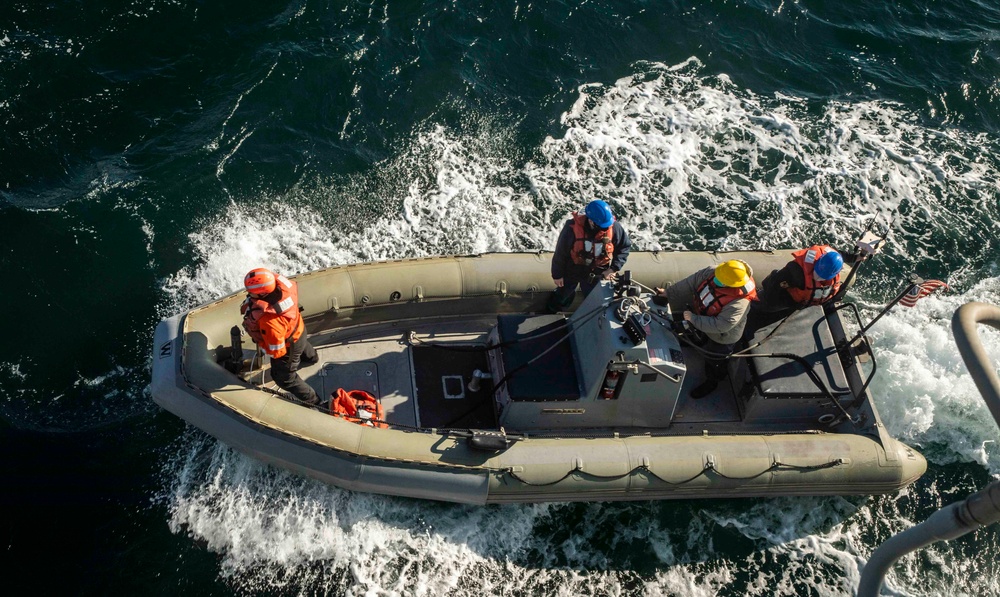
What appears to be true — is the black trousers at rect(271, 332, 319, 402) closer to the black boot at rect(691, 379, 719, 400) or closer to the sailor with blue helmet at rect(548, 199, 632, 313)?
the sailor with blue helmet at rect(548, 199, 632, 313)

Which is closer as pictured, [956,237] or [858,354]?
[858,354]

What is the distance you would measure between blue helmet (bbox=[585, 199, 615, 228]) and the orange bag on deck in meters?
2.73

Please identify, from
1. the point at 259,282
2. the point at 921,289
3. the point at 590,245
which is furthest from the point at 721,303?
the point at 259,282

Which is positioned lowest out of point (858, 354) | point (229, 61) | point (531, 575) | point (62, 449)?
point (531, 575)

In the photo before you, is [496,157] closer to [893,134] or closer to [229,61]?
[229,61]

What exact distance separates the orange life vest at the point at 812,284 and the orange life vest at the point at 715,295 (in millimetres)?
680

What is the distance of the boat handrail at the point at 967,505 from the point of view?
4898 millimetres

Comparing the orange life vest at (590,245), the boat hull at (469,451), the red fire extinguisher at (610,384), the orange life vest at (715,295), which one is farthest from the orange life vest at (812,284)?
the red fire extinguisher at (610,384)

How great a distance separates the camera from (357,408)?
7.99 m

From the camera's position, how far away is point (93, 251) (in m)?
10.8

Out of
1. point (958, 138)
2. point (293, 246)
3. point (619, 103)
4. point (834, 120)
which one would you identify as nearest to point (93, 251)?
point (293, 246)

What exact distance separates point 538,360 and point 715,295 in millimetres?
1762

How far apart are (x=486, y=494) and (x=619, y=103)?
760 centimetres

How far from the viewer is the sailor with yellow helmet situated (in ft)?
25.2
